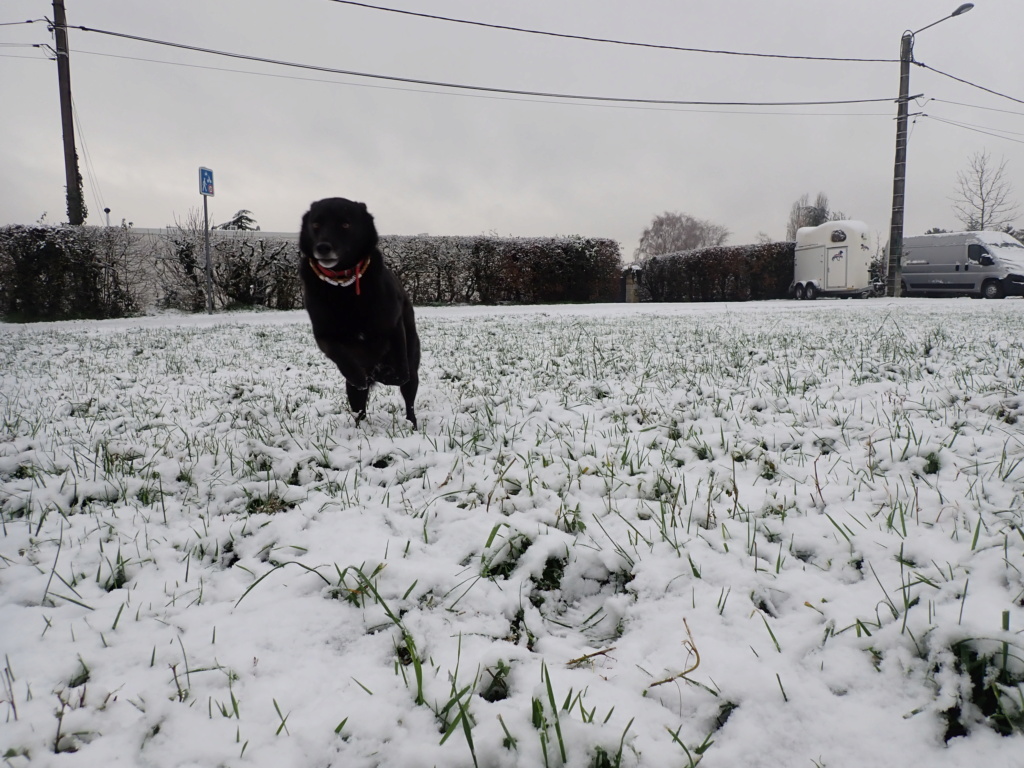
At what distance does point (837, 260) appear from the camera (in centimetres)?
1970

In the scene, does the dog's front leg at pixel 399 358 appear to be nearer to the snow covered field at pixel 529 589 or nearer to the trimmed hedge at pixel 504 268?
the snow covered field at pixel 529 589

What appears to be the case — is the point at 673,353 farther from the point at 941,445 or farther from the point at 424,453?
the point at 424,453

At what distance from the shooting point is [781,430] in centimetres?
260

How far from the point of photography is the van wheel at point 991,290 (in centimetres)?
1719

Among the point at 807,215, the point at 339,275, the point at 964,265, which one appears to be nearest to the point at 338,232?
the point at 339,275

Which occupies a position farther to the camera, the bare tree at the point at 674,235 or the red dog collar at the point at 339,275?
the bare tree at the point at 674,235

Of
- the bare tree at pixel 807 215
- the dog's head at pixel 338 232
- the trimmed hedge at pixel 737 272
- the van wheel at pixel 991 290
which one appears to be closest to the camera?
the dog's head at pixel 338 232

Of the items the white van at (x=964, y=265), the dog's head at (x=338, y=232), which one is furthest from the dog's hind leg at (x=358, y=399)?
the white van at (x=964, y=265)

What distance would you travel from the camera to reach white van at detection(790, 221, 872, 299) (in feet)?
64.3

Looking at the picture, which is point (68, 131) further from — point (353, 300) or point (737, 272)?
point (737, 272)

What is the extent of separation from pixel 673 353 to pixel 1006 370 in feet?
7.99

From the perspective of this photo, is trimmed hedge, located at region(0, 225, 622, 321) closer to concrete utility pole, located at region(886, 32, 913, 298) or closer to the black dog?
concrete utility pole, located at region(886, 32, 913, 298)

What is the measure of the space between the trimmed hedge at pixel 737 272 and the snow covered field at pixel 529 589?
19403 mm

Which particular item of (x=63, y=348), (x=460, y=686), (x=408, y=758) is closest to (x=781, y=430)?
(x=460, y=686)
